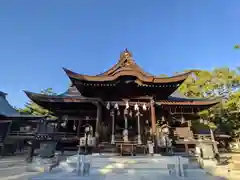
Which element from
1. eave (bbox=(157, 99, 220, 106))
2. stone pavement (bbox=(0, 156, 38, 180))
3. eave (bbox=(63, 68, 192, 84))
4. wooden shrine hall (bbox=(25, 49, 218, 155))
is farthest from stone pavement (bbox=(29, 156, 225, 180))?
eave (bbox=(63, 68, 192, 84))

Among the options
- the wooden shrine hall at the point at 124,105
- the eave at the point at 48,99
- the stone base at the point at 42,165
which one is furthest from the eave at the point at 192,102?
the stone base at the point at 42,165

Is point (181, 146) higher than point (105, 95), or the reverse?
point (105, 95)

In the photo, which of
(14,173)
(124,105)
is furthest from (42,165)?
(124,105)

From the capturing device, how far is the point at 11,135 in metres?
18.4

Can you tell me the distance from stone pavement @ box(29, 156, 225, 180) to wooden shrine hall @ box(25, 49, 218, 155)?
47.4 inches

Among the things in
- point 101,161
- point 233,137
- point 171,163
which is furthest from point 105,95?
point 233,137

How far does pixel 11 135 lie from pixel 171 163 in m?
18.8

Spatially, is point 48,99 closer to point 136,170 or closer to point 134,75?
point 134,75

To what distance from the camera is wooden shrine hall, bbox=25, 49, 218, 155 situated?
30.6 ft

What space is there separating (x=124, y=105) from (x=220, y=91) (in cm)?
1793

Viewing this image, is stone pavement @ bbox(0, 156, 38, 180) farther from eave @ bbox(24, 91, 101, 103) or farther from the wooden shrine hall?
eave @ bbox(24, 91, 101, 103)

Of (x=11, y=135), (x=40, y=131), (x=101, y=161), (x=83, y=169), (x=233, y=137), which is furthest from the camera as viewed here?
(x=233, y=137)

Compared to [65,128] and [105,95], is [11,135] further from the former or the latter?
[105,95]

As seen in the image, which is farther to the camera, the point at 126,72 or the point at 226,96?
the point at 226,96
